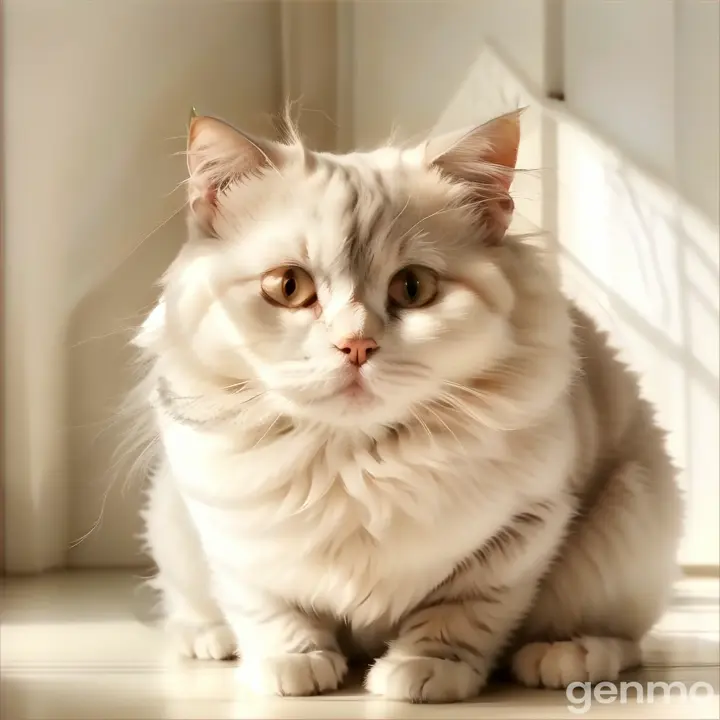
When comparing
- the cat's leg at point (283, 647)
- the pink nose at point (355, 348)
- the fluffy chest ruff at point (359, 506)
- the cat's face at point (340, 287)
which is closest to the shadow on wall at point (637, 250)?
the cat's face at point (340, 287)

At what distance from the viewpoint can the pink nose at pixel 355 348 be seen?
84 cm

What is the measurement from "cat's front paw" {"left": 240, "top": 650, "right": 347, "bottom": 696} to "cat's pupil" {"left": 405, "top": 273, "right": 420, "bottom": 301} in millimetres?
420

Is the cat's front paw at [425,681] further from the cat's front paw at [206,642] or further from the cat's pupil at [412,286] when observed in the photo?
the cat's pupil at [412,286]

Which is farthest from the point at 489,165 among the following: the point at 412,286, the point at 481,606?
the point at 481,606

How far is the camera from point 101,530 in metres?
1.24

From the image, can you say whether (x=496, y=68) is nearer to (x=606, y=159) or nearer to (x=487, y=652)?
(x=606, y=159)

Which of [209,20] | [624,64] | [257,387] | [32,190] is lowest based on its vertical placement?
[257,387]

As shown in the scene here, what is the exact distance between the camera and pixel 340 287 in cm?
90

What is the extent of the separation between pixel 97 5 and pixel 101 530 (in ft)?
2.50

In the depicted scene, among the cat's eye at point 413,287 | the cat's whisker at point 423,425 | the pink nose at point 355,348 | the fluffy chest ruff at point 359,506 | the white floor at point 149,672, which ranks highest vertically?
the cat's eye at point 413,287

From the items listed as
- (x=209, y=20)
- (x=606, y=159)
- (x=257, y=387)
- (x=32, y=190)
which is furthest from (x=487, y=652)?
(x=209, y=20)

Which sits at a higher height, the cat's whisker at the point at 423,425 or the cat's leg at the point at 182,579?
the cat's whisker at the point at 423,425

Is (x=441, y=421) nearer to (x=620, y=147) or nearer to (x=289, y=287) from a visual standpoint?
(x=289, y=287)

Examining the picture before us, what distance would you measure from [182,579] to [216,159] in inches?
22.7
